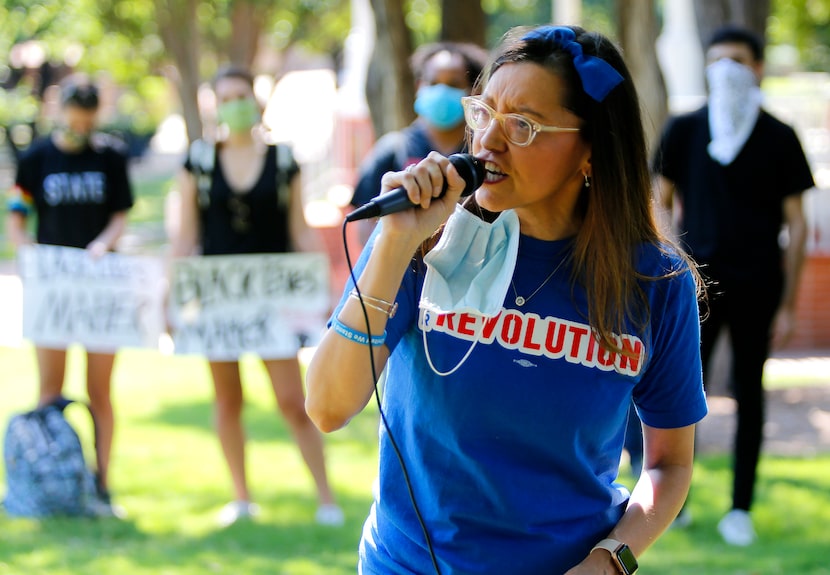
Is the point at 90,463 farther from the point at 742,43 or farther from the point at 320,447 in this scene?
the point at 742,43

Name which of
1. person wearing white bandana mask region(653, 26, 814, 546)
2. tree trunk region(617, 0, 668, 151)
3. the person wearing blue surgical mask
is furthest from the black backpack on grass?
tree trunk region(617, 0, 668, 151)

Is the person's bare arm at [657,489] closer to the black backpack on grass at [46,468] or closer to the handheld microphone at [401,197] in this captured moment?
the handheld microphone at [401,197]

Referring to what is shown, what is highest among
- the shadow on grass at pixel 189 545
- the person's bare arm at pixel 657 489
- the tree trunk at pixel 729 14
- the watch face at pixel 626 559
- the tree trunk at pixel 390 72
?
the tree trunk at pixel 729 14

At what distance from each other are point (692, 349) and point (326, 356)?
771 millimetres

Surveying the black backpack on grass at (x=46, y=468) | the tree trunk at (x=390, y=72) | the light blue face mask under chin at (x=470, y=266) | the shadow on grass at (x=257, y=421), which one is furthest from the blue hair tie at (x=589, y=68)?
the tree trunk at (x=390, y=72)

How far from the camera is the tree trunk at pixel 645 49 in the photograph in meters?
9.39

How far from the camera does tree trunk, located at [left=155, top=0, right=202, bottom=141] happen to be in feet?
60.7

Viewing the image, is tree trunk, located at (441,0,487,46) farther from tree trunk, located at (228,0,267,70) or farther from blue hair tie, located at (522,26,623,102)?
tree trunk, located at (228,0,267,70)

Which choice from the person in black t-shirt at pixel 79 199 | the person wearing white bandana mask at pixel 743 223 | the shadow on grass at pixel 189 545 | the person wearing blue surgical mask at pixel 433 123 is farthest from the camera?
the person in black t-shirt at pixel 79 199

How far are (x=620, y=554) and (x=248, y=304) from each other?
4415mm

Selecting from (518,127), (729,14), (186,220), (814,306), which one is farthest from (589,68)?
(814,306)

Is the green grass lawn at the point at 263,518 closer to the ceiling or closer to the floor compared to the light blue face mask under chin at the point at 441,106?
closer to the floor

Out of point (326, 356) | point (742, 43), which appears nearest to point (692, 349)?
point (326, 356)

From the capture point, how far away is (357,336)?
2.23 meters
